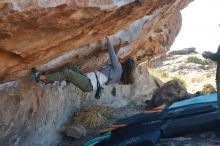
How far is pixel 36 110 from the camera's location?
32.4 ft

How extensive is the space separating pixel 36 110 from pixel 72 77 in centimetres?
130

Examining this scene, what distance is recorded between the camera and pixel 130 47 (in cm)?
1370

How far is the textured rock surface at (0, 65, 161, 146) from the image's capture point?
28.7 ft

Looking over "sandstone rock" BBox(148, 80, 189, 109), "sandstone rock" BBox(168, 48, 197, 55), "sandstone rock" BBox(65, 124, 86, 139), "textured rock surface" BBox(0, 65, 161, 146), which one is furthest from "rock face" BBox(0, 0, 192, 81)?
"sandstone rock" BBox(168, 48, 197, 55)

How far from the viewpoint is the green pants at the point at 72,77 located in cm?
893

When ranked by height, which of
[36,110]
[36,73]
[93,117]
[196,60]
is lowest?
[93,117]

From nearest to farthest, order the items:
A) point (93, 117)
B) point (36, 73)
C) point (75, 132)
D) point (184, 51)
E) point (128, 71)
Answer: point (36, 73), point (75, 132), point (93, 117), point (128, 71), point (184, 51)

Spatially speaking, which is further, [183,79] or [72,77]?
[183,79]

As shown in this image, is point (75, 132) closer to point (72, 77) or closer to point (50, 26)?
point (72, 77)

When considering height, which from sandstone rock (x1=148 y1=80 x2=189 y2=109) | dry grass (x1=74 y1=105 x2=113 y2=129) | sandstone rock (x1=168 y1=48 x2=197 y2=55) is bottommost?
dry grass (x1=74 y1=105 x2=113 y2=129)

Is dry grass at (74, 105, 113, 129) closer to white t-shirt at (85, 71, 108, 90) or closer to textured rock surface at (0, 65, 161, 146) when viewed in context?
textured rock surface at (0, 65, 161, 146)

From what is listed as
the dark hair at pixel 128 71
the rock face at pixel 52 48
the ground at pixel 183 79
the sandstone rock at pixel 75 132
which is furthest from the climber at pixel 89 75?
the dark hair at pixel 128 71

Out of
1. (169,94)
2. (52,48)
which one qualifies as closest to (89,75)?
(52,48)

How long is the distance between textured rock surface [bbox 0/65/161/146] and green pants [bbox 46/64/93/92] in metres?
0.77
